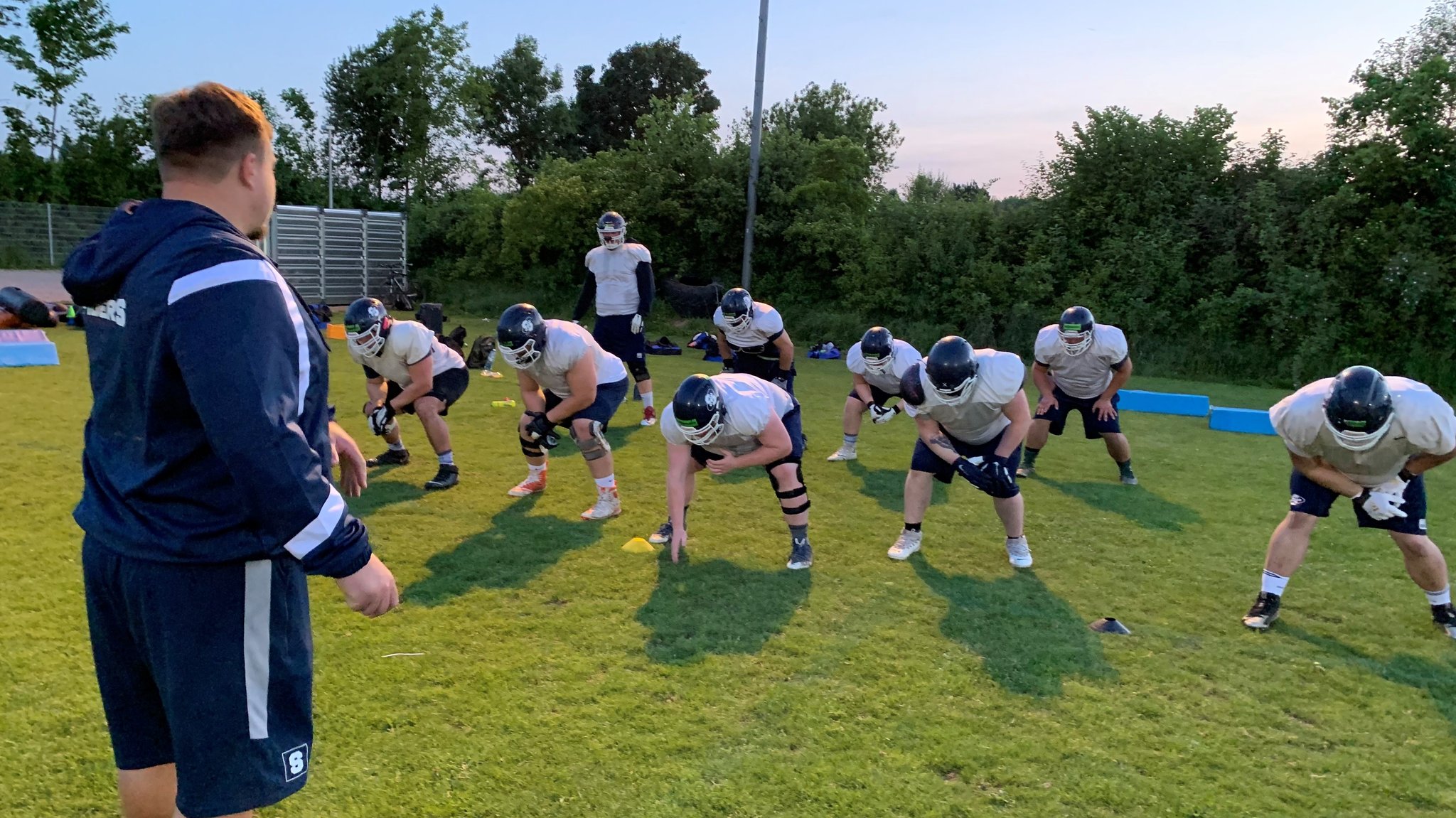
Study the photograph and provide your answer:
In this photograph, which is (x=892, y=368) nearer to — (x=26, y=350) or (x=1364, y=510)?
(x=1364, y=510)

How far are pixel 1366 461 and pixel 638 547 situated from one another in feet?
14.2

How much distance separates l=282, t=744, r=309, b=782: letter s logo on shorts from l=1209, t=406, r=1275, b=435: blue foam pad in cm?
1154

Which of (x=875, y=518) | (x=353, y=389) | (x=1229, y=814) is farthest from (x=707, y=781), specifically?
(x=353, y=389)

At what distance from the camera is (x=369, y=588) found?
206 cm

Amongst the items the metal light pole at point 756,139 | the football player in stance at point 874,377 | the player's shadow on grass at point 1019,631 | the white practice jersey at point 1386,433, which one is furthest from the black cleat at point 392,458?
the metal light pole at point 756,139

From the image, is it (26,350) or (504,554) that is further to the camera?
(26,350)

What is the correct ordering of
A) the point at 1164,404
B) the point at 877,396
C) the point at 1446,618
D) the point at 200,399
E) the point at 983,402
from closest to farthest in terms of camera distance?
the point at 200,399 → the point at 1446,618 → the point at 983,402 → the point at 877,396 → the point at 1164,404

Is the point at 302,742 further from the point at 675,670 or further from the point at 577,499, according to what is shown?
the point at 577,499

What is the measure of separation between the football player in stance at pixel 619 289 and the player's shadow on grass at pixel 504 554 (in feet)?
11.2

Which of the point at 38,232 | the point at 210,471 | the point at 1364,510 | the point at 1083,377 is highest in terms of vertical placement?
the point at 38,232

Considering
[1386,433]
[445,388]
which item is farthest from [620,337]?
[1386,433]

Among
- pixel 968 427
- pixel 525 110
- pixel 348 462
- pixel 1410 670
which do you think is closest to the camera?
pixel 348 462

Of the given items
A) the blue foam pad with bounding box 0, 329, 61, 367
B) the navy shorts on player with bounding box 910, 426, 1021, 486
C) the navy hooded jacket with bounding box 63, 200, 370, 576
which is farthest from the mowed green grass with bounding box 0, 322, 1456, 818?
the blue foam pad with bounding box 0, 329, 61, 367

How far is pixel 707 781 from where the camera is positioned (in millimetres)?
3498
